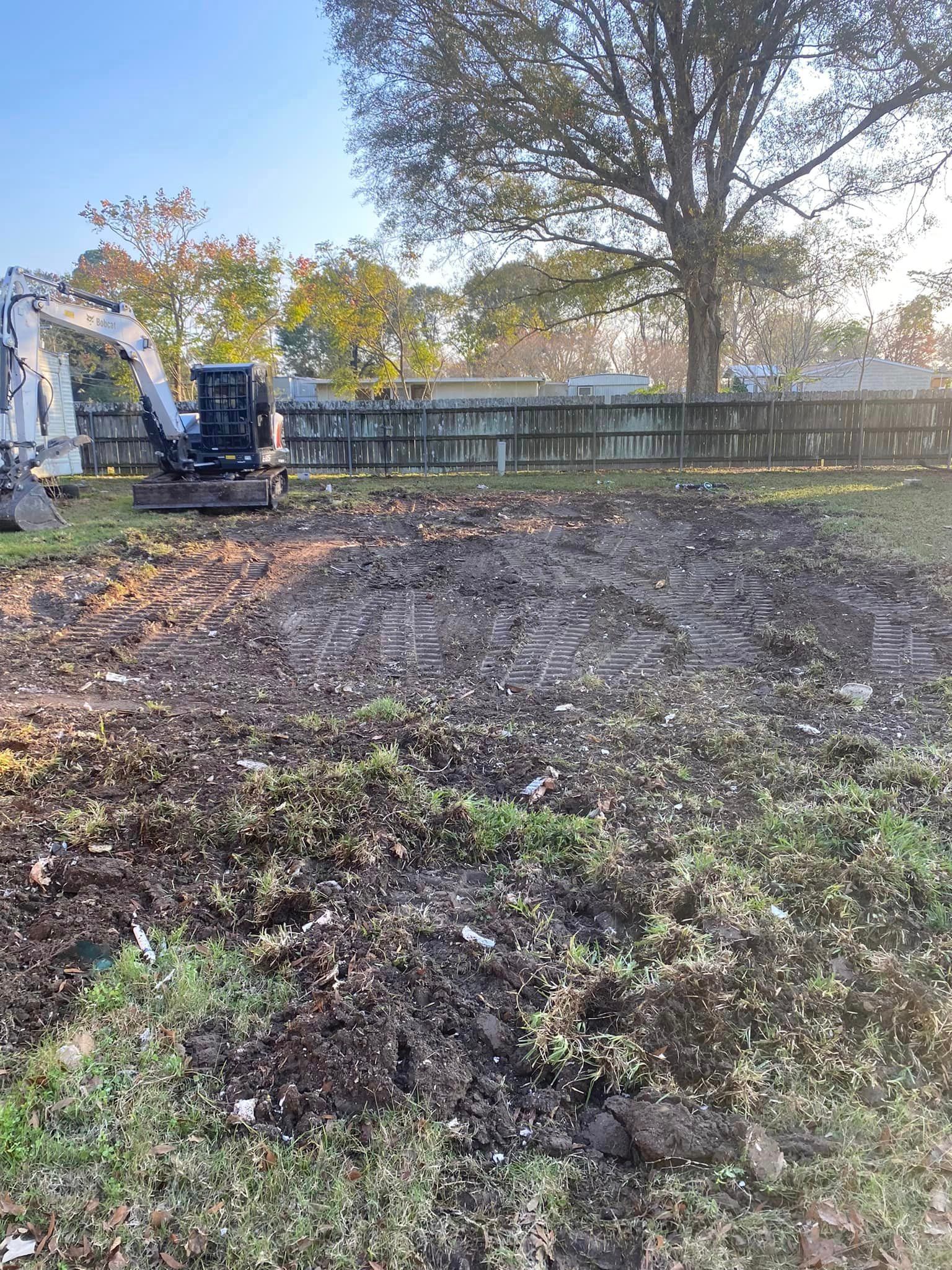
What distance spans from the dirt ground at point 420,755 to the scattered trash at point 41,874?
0.02 metres

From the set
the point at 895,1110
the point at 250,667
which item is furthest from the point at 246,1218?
the point at 250,667

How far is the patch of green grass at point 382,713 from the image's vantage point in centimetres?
461

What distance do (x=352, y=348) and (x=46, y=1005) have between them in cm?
2896

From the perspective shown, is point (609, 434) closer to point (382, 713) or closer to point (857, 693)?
point (857, 693)

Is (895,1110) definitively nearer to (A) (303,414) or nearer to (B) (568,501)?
(B) (568,501)

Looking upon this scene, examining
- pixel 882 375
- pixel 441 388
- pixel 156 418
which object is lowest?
pixel 156 418

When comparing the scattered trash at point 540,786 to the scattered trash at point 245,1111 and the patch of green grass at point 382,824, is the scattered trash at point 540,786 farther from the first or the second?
the scattered trash at point 245,1111

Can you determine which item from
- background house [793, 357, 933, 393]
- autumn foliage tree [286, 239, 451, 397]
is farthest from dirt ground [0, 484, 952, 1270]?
background house [793, 357, 933, 393]

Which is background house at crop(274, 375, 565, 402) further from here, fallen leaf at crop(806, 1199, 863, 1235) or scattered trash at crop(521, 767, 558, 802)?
fallen leaf at crop(806, 1199, 863, 1235)

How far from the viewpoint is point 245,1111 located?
2129 millimetres

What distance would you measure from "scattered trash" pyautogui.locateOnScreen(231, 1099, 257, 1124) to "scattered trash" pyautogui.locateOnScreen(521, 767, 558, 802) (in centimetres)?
184

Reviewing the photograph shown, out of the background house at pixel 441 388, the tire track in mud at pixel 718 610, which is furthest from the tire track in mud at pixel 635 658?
the background house at pixel 441 388

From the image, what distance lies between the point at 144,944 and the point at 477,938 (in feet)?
3.91

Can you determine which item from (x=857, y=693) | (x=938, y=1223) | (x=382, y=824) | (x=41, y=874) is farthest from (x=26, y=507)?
(x=938, y=1223)
